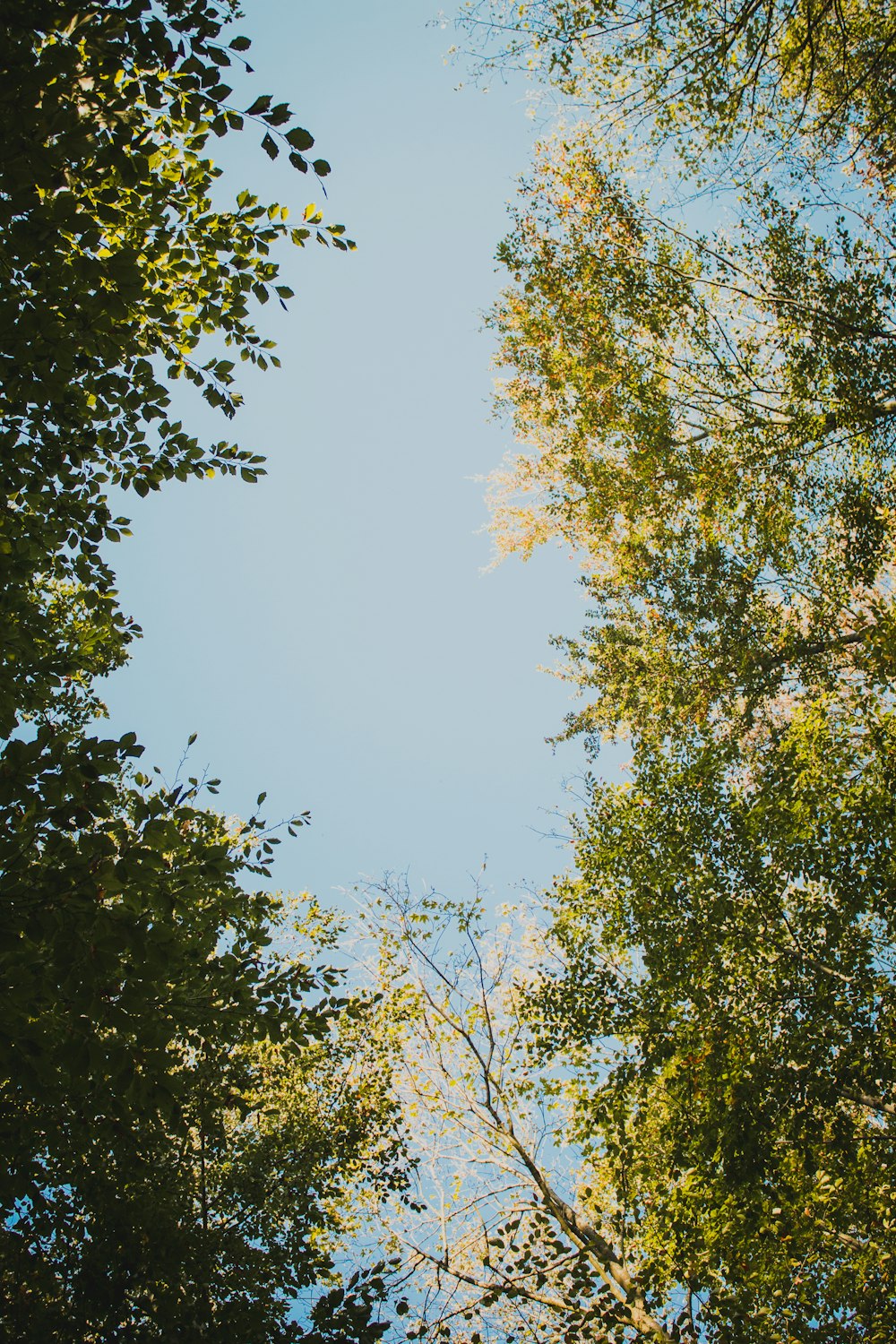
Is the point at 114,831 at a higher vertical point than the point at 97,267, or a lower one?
lower

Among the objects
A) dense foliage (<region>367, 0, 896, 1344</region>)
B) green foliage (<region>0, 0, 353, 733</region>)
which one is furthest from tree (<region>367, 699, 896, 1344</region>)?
green foliage (<region>0, 0, 353, 733</region>)

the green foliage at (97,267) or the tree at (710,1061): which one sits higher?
the green foliage at (97,267)

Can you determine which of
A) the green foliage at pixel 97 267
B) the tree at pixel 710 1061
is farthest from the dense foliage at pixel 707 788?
the green foliage at pixel 97 267

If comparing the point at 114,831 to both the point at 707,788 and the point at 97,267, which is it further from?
the point at 707,788

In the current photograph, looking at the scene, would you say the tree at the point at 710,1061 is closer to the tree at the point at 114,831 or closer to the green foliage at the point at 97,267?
the tree at the point at 114,831

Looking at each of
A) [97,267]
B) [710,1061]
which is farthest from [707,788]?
[97,267]

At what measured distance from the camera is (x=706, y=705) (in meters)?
9.70

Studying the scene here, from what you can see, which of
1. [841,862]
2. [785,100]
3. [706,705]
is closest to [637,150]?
[785,100]

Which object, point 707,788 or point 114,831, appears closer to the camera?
point 114,831

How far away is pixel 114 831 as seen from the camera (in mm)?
2875

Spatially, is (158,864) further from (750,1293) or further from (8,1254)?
(750,1293)

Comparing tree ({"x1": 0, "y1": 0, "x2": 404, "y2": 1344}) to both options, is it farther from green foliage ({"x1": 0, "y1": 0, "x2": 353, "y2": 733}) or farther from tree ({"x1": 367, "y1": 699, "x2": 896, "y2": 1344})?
tree ({"x1": 367, "y1": 699, "x2": 896, "y2": 1344})

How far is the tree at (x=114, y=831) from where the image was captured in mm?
2078

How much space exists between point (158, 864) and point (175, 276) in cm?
338
